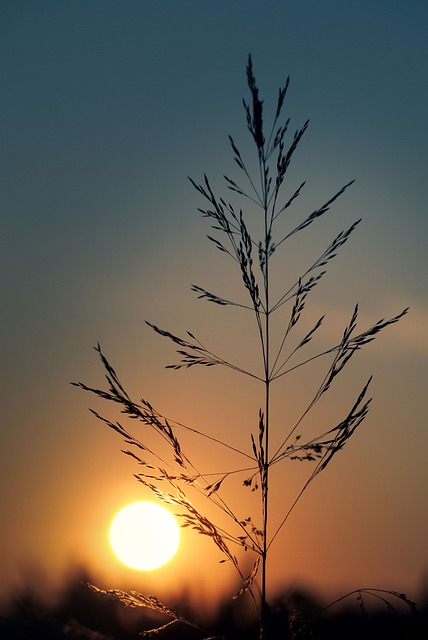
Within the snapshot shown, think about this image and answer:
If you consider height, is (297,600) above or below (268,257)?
below

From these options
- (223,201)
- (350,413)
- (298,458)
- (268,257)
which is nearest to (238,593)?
(298,458)

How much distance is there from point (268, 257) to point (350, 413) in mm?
665

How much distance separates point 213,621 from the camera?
15.8 ft

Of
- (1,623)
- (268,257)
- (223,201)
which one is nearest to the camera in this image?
(1,623)

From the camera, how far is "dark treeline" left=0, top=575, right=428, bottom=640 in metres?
2.01

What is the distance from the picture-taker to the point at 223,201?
3.02 meters

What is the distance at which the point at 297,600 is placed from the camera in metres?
2.93

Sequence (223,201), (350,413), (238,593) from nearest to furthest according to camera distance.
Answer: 1. (238,593)
2. (350,413)
3. (223,201)

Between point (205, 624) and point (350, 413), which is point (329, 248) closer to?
point (350, 413)

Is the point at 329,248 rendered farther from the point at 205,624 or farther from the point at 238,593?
the point at 205,624

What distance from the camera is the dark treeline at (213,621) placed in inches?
79.0

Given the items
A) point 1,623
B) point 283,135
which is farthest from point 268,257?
point 1,623

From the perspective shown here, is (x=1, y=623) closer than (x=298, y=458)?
Yes

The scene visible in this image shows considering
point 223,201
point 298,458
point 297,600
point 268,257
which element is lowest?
point 297,600
